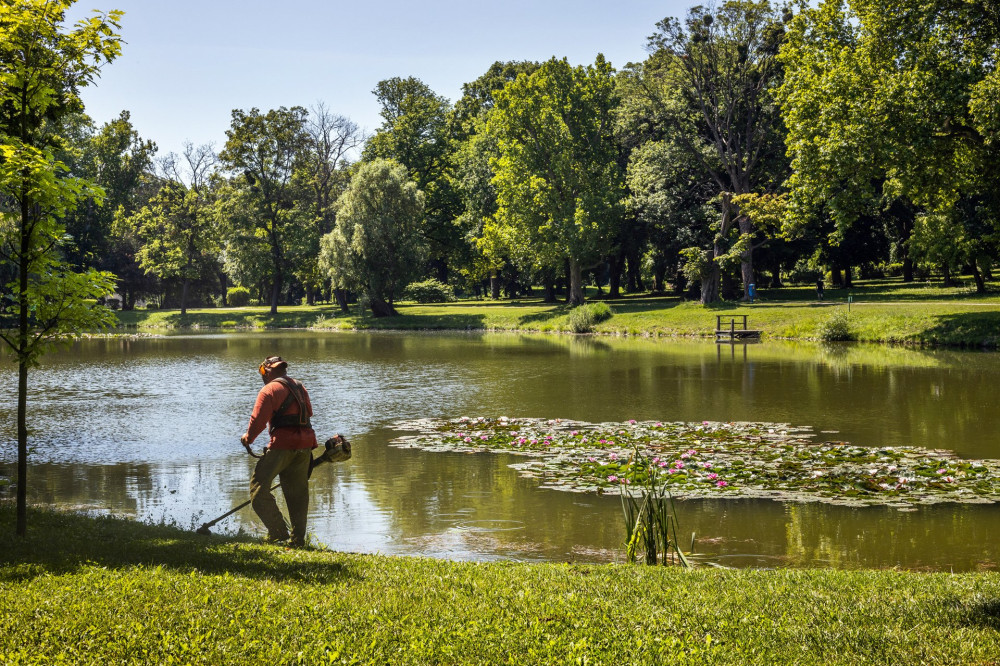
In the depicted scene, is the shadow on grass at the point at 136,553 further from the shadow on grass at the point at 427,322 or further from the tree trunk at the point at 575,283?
the tree trunk at the point at 575,283

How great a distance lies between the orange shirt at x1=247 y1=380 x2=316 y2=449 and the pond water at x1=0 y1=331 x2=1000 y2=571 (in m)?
1.49

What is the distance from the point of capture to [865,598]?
7.00m

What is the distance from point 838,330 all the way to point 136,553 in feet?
130

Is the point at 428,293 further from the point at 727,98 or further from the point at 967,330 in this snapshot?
the point at 967,330

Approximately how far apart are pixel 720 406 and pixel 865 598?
15327mm

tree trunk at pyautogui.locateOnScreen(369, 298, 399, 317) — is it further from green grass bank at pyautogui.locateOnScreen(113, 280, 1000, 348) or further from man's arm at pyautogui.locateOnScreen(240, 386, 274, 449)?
man's arm at pyautogui.locateOnScreen(240, 386, 274, 449)

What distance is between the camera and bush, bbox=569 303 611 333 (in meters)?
54.4

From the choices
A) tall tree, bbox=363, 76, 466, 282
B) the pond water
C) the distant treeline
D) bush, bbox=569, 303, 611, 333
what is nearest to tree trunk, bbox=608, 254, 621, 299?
the distant treeline

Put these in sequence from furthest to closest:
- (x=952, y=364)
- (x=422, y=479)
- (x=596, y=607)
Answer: (x=952, y=364) < (x=422, y=479) < (x=596, y=607)

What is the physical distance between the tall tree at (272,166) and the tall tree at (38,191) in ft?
223

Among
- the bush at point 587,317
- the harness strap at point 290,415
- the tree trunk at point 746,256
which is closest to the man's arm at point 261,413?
the harness strap at point 290,415

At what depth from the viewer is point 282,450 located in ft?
34.2

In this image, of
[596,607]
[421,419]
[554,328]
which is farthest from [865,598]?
[554,328]

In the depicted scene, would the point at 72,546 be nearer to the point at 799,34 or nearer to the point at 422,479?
the point at 422,479
